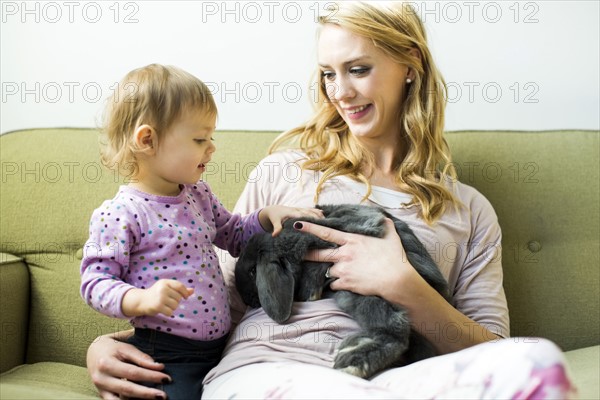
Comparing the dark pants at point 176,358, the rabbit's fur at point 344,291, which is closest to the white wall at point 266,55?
the rabbit's fur at point 344,291

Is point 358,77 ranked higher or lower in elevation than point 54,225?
higher

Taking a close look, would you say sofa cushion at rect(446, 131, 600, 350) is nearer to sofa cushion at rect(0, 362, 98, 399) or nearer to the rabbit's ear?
the rabbit's ear

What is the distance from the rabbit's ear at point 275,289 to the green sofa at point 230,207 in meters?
0.47

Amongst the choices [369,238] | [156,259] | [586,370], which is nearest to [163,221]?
[156,259]

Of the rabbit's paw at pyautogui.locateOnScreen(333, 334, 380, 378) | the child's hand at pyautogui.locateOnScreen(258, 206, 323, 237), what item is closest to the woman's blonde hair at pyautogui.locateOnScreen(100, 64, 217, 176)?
the child's hand at pyautogui.locateOnScreen(258, 206, 323, 237)

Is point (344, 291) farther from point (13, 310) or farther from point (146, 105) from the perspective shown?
point (13, 310)

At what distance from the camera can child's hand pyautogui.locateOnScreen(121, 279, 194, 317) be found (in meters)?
1.16

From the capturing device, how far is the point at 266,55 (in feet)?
7.14

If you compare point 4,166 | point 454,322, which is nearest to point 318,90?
point 454,322

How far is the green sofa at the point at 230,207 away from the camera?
170 cm

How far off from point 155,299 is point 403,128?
0.91m

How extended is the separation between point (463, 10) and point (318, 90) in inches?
26.4

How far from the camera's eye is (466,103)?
7.25 feet

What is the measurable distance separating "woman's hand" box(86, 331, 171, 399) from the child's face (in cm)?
35
